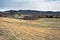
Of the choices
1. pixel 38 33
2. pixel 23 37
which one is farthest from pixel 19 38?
pixel 38 33

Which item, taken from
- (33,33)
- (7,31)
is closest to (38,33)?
(33,33)

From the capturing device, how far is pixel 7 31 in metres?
19.6

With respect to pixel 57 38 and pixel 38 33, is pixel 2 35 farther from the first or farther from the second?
pixel 57 38

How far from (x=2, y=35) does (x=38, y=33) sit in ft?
15.6

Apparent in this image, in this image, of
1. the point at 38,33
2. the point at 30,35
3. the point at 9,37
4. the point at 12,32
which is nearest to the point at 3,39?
the point at 9,37

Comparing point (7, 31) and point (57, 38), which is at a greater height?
point (7, 31)

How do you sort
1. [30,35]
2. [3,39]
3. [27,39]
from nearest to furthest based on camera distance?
[3,39]
[27,39]
[30,35]

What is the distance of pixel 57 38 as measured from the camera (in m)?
20.4

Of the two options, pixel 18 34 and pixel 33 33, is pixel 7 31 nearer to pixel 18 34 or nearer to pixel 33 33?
pixel 18 34

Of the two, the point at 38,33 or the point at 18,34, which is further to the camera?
the point at 38,33


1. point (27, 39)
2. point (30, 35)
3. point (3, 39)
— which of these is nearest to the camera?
point (3, 39)

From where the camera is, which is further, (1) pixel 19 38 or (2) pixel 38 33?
(2) pixel 38 33

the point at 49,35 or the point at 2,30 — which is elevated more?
the point at 2,30

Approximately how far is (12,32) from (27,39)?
75.5 inches
